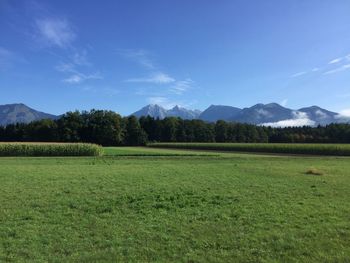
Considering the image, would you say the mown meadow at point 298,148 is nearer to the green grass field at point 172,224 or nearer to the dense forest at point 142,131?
the dense forest at point 142,131

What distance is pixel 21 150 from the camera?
60219 mm

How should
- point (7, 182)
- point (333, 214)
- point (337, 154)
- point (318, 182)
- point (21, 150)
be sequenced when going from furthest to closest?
point (337, 154) < point (21, 150) < point (318, 182) < point (7, 182) < point (333, 214)

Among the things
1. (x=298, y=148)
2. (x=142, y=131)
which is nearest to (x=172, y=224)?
(x=298, y=148)

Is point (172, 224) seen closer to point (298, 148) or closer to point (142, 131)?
point (298, 148)

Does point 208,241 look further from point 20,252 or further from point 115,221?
point 20,252

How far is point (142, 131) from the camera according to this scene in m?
133

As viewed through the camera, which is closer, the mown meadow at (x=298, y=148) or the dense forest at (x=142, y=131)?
the mown meadow at (x=298, y=148)

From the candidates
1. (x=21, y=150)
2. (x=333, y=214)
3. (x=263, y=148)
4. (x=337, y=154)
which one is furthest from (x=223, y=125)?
(x=333, y=214)

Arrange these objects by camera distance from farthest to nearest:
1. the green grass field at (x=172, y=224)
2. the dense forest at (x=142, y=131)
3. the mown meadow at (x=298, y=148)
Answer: the dense forest at (x=142, y=131)
the mown meadow at (x=298, y=148)
the green grass field at (x=172, y=224)

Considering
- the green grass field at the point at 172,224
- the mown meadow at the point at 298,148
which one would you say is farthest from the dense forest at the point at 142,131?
the green grass field at the point at 172,224

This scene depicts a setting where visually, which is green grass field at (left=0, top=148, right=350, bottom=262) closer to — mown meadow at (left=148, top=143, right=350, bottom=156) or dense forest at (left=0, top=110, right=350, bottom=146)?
mown meadow at (left=148, top=143, right=350, bottom=156)

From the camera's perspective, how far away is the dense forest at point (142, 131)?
123 m

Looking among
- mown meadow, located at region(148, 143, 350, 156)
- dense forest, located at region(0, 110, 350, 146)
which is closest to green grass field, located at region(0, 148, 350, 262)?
mown meadow, located at region(148, 143, 350, 156)

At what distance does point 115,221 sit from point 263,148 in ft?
243
